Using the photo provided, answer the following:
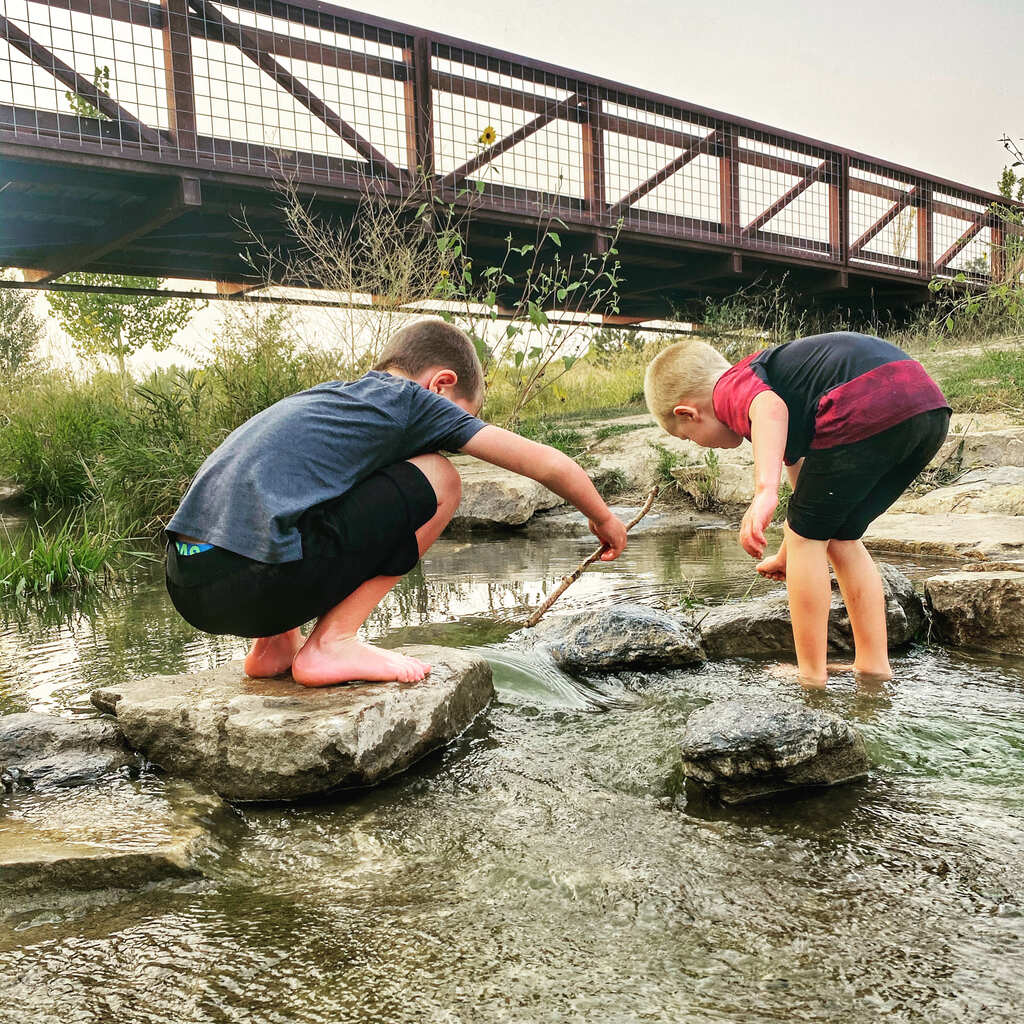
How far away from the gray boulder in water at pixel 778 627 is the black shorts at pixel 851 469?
53 centimetres

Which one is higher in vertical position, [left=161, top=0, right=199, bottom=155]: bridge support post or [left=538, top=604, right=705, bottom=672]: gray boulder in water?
[left=161, top=0, right=199, bottom=155]: bridge support post

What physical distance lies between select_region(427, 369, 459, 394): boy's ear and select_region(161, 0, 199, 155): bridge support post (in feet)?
21.5

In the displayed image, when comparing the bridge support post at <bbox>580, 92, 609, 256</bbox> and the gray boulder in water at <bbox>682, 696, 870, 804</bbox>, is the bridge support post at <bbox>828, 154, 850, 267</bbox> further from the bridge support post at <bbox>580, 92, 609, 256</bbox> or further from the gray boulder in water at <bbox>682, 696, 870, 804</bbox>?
the gray boulder in water at <bbox>682, 696, 870, 804</bbox>

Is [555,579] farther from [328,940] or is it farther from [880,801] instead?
[328,940]

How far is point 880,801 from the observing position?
1.72 metres

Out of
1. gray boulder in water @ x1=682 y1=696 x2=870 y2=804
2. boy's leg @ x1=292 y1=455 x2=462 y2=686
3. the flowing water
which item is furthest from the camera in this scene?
boy's leg @ x1=292 y1=455 x2=462 y2=686

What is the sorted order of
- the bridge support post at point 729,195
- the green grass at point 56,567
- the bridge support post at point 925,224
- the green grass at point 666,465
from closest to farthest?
the green grass at point 56,567, the green grass at point 666,465, the bridge support post at point 729,195, the bridge support post at point 925,224

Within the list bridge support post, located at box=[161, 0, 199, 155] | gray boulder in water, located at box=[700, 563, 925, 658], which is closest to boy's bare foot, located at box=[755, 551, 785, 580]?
gray boulder in water, located at box=[700, 563, 925, 658]

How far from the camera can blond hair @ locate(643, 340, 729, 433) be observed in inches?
103

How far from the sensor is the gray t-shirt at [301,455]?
195 cm

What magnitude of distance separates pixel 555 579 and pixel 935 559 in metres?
1.74

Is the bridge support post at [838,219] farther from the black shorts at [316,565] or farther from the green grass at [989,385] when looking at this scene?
the black shorts at [316,565]

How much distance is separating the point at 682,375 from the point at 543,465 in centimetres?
78

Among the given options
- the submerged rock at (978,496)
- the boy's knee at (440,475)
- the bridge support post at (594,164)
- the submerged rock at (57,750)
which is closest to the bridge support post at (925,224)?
the bridge support post at (594,164)
